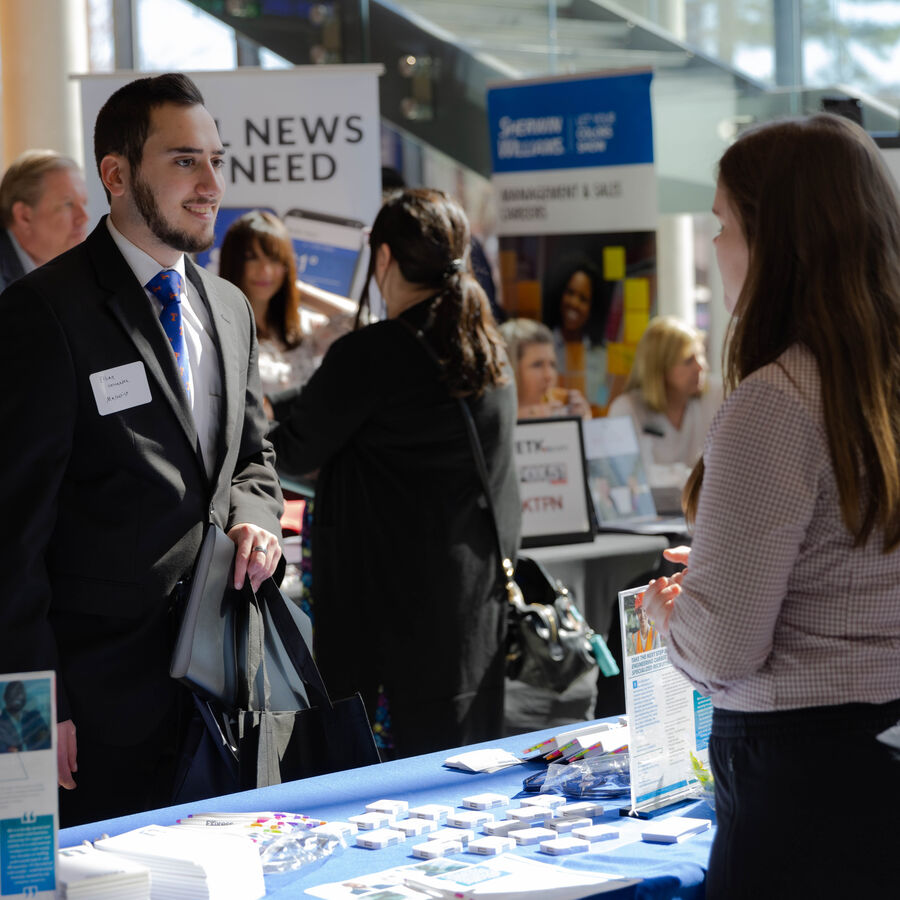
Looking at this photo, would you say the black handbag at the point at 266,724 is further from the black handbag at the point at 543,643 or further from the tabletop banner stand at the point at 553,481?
the tabletop banner stand at the point at 553,481

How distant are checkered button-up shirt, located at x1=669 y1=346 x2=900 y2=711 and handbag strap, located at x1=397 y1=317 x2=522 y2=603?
1.60 m

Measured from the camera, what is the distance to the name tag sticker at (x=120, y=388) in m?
2.04

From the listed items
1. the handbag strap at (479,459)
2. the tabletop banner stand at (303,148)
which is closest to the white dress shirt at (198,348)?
the handbag strap at (479,459)

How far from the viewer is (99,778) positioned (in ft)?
6.98

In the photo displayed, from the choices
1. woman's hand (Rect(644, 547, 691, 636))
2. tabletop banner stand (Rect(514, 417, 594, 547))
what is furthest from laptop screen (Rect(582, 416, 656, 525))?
woman's hand (Rect(644, 547, 691, 636))

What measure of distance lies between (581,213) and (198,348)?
11.7ft

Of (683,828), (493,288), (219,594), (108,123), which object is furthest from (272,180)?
(683,828)

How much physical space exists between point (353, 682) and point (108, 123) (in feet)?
4.68

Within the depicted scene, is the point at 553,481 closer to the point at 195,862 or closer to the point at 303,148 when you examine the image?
the point at 303,148

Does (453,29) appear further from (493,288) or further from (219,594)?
(219,594)

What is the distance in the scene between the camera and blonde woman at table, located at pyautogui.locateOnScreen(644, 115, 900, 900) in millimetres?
1315

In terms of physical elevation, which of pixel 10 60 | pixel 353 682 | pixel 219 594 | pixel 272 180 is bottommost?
pixel 353 682

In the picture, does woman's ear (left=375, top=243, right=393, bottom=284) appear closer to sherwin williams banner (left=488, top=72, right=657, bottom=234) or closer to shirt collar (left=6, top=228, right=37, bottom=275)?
shirt collar (left=6, top=228, right=37, bottom=275)

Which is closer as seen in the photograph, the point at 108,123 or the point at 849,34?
the point at 108,123
